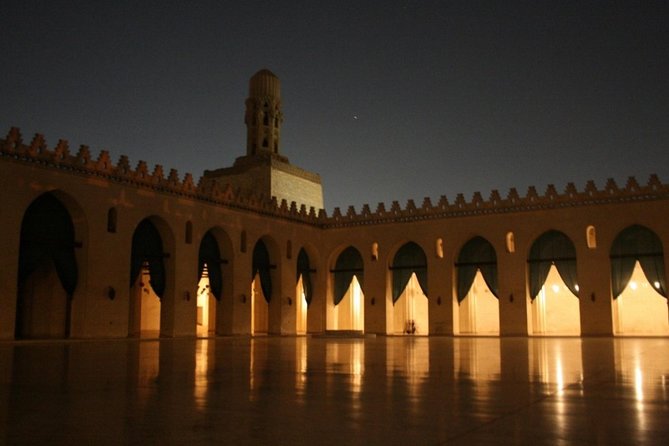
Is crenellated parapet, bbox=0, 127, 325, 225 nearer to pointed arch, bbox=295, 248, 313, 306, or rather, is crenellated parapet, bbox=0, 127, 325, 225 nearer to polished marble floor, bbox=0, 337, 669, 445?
pointed arch, bbox=295, 248, 313, 306

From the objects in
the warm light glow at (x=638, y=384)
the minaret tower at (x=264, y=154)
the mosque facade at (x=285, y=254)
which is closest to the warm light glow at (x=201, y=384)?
the warm light glow at (x=638, y=384)

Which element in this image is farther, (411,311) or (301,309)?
(301,309)

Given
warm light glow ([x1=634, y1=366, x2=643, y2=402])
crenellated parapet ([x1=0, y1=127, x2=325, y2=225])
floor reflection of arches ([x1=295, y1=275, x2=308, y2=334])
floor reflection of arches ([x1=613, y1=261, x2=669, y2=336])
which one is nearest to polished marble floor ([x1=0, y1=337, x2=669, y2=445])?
warm light glow ([x1=634, y1=366, x2=643, y2=402])

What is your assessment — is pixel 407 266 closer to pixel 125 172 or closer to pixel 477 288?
pixel 477 288

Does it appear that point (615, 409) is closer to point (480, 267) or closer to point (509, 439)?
point (509, 439)

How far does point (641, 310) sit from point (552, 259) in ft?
19.7

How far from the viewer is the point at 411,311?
36.5 metres

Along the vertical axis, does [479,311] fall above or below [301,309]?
below

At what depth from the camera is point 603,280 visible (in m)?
29.2

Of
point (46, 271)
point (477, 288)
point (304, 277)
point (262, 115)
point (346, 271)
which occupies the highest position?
point (262, 115)

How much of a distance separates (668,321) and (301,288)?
18590 mm

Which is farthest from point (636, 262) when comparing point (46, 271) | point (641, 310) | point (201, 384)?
point (201, 384)

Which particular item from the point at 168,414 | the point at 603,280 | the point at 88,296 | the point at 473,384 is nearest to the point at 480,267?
the point at 603,280

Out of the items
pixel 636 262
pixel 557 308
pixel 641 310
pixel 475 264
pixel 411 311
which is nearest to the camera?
pixel 636 262
